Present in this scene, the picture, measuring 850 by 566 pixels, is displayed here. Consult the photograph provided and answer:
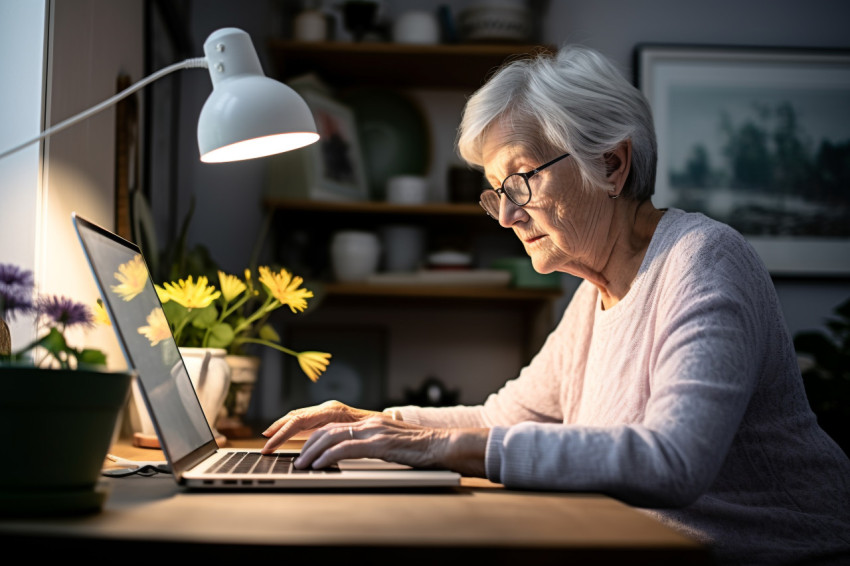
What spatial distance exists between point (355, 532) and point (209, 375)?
2.76 feet

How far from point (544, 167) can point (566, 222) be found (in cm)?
10

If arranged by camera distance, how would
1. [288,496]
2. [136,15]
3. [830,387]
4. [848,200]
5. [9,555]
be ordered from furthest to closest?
[848,200] < [830,387] < [136,15] < [288,496] < [9,555]

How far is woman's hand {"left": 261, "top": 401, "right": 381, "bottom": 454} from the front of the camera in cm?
108

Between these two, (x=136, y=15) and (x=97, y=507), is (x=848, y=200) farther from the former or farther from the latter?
(x=97, y=507)

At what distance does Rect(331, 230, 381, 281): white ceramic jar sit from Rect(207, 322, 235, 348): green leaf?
964mm

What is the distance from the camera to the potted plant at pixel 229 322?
1222 mm

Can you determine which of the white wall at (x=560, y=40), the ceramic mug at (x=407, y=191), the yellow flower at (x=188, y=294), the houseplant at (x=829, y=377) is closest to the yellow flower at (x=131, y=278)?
the yellow flower at (x=188, y=294)

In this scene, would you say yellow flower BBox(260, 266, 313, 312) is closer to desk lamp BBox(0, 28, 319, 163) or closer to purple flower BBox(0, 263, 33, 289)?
desk lamp BBox(0, 28, 319, 163)

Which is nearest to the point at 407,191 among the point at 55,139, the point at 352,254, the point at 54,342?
the point at 352,254

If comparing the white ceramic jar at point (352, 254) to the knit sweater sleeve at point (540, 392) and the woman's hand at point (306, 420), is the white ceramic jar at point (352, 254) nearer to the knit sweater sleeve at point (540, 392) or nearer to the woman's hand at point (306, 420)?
the knit sweater sleeve at point (540, 392)

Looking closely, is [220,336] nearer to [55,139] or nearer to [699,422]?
[55,139]

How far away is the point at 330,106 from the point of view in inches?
99.7

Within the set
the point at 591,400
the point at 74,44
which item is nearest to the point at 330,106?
the point at 74,44

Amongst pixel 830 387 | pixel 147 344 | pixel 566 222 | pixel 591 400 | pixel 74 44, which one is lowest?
pixel 830 387
